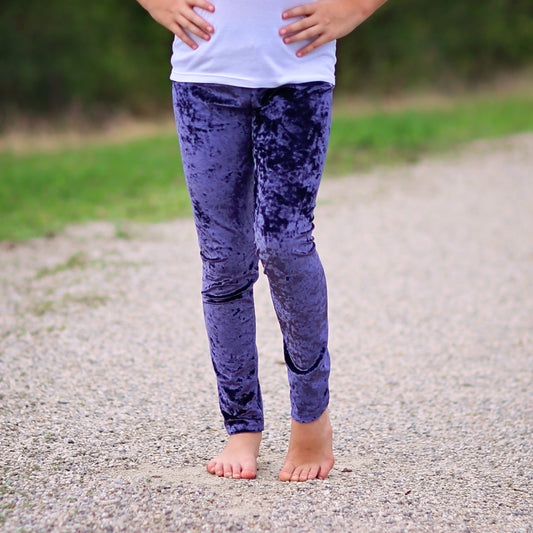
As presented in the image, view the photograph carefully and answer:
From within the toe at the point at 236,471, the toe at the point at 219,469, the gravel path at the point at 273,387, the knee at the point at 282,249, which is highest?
the knee at the point at 282,249

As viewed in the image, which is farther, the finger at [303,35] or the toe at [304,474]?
the toe at [304,474]

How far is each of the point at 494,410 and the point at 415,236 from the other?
12.0 feet

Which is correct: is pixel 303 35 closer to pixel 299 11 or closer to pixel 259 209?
pixel 299 11

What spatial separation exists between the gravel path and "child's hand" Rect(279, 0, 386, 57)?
1.31 metres

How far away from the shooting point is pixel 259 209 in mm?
2115

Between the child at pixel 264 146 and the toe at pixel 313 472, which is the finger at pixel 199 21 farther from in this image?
the toe at pixel 313 472

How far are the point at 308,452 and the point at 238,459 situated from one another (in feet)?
0.75

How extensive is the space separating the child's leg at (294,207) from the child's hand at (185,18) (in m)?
0.25

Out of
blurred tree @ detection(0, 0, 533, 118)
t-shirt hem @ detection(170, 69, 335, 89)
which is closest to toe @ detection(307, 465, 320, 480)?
t-shirt hem @ detection(170, 69, 335, 89)

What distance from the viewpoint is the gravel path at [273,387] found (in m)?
2.16

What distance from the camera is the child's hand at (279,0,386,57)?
80.7 inches

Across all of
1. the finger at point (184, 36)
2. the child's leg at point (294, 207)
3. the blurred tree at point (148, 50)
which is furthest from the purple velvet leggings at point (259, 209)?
the blurred tree at point (148, 50)

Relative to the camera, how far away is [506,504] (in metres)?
2.24

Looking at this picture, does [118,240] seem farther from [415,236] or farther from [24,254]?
[415,236]
